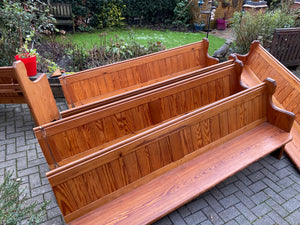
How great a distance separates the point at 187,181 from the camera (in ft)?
8.14

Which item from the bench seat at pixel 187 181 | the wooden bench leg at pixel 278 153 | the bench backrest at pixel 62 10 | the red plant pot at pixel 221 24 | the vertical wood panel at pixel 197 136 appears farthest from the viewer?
the red plant pot at pixel 221 24

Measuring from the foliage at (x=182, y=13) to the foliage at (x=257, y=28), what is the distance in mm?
5002

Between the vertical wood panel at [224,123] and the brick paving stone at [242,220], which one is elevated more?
the vertical wood panel at [224,123]

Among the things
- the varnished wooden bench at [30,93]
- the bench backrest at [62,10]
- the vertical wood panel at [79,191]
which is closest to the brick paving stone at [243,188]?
the vertical wood panel at [79,191]

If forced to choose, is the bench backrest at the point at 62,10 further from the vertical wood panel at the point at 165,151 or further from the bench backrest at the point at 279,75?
the vertical wood panel at the point at 165,151

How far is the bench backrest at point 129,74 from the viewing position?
360cm

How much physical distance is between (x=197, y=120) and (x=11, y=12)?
582cm

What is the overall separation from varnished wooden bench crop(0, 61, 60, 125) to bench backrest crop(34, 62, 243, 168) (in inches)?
36.9

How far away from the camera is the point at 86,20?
421 inches

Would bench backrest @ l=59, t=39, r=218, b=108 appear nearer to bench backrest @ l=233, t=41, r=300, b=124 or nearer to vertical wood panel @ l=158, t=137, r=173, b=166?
bench backrest @ l=233, t=41, r=300, b=124

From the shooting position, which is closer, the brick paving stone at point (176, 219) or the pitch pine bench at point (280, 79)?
the brick paving stone at point (176, 219)

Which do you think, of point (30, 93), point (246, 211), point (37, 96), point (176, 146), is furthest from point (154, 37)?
point (246, 211)

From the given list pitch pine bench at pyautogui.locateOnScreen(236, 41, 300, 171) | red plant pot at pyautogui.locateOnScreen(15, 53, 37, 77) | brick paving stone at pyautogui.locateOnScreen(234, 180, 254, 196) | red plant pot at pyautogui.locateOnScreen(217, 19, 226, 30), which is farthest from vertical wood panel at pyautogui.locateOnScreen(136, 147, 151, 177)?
red plant pot at pyautogui.locateOnScreen(217, 19, 226, 30)

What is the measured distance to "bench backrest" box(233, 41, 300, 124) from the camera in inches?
145
